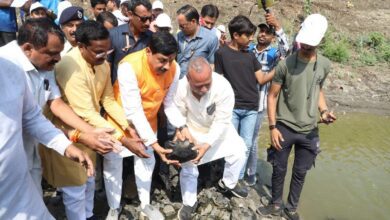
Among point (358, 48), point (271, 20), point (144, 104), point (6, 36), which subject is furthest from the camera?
point (358, 48)

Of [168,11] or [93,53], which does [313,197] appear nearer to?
[93,53]

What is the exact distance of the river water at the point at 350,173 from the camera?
4.50m

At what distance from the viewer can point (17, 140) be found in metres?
1.75

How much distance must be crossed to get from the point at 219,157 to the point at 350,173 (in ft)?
8.75

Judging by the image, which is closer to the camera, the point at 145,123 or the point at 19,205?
the point at 19,205

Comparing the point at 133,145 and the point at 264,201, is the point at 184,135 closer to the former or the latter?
the point at 133,145

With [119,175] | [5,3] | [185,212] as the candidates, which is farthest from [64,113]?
[5,3]

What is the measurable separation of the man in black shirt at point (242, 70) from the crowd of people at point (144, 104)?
12 millimetres

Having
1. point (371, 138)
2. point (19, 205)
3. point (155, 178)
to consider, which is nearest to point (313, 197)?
point (155, 178)

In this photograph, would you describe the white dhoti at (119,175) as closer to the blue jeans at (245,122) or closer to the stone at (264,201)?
the blue jeans at (245,122)

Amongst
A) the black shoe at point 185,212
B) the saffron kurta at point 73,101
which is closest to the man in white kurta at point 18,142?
the saffron kurta at point 73,101

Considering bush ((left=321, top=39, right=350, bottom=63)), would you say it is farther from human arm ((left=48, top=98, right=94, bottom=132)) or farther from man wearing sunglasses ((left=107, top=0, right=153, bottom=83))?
human arm ((left=48, top=98, right=94, bottom=132))

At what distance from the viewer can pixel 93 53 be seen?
2.82m

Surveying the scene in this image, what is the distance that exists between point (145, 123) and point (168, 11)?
→ 9215 mm
